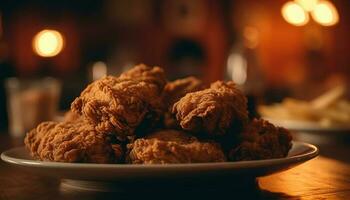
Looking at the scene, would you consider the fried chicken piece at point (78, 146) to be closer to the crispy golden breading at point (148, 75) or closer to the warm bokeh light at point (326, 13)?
the crispy golden breading at point (148, 75)

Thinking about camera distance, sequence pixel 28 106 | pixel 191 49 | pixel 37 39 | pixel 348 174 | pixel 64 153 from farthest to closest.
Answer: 1. pixel 191 49
2. pixel 37 39
3. pixel 28 106
4. pixel 348 174
5. pixel 64 153

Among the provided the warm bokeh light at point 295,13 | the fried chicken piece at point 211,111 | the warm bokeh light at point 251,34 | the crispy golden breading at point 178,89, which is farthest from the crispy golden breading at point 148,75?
the warm bokeh light at point 251,34

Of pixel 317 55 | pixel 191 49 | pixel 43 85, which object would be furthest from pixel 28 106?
pixel 317 55

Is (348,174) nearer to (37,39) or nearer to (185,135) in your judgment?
(185,135)

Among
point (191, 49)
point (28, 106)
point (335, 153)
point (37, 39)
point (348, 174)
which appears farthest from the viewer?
point (191, 49)

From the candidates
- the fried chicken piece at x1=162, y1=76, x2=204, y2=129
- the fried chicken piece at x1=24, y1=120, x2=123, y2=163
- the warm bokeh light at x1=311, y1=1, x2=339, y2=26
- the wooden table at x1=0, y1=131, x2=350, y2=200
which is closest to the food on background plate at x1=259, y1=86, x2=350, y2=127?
the wooden table at x1=0, y1=131, x2=350, y2=200

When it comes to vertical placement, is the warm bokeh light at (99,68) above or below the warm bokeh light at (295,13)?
below
